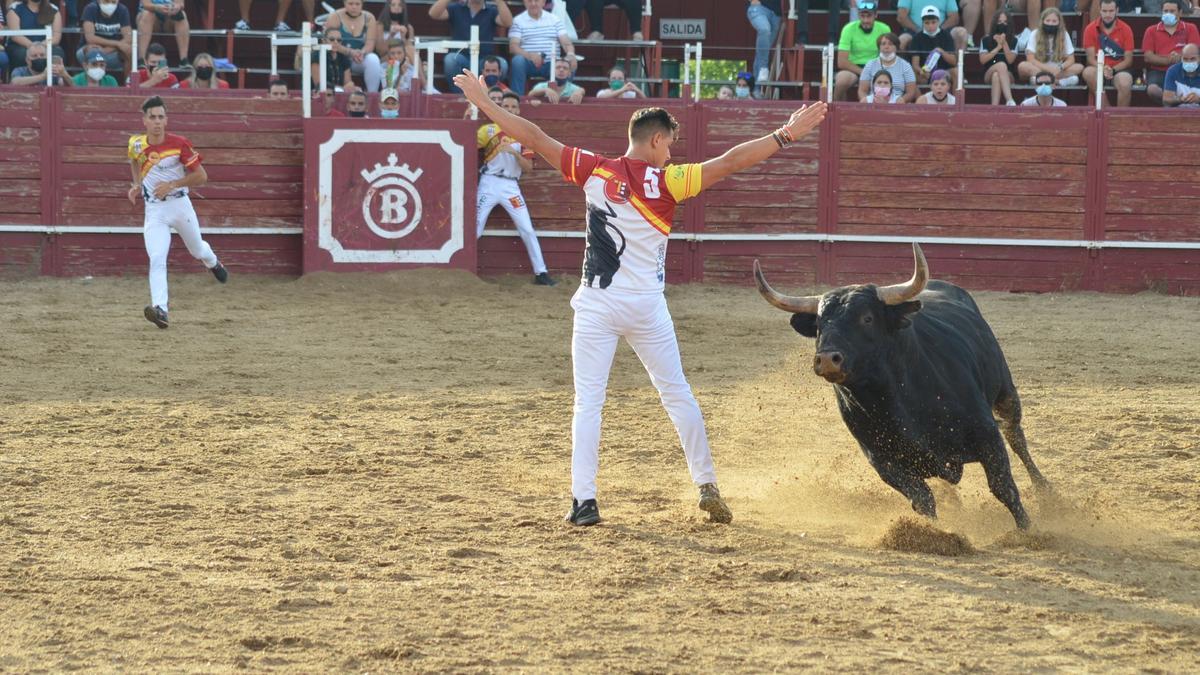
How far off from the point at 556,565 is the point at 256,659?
1306mm

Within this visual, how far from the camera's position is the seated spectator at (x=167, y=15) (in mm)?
15305

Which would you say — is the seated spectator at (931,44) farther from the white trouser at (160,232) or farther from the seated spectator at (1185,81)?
the white trouser at (160,232)

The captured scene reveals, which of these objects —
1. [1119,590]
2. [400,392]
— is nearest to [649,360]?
[1119,590]

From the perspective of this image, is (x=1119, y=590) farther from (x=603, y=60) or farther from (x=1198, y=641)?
(x=603, y=60)

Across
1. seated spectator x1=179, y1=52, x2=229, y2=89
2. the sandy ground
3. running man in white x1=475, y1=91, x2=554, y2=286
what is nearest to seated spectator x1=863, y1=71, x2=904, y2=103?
running man in white x1=475, y1=91, x2=554, y2=286

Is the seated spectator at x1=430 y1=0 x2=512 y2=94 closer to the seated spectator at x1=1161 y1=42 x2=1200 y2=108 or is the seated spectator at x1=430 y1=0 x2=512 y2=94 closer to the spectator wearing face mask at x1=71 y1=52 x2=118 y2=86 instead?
the spectator wearing face mask at x1=71 y1=52 x2=118 y2=86

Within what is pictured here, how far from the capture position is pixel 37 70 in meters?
14.4

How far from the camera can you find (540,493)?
6.48 meters

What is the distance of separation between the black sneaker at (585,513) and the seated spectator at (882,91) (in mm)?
9621

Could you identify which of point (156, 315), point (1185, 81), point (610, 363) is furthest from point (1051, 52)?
point (610, 363)

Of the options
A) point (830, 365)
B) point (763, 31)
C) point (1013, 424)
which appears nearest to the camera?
point (830, 365)

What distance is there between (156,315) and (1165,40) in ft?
33.2

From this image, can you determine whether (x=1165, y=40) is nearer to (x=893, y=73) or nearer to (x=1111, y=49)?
(x=1111, y=49)

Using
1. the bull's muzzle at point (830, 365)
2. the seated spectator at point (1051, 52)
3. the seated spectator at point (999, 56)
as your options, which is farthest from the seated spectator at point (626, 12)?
the bull's muzzle at point (830, 365)
